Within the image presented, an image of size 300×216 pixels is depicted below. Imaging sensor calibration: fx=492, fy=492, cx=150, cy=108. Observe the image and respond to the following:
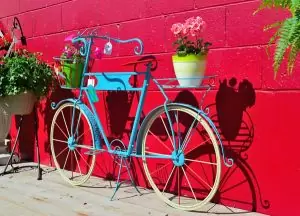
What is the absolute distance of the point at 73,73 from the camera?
15.6ft

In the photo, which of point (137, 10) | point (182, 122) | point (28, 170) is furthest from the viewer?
point (28, 170)

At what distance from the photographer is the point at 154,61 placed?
4520mm

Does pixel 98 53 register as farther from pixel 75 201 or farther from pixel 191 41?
pixel 75 201

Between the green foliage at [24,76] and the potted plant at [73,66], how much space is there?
1.47ft

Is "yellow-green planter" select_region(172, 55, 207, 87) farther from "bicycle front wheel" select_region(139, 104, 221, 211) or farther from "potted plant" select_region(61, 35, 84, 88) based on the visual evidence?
"potted plant" select_region(61, 35, 84, 88)

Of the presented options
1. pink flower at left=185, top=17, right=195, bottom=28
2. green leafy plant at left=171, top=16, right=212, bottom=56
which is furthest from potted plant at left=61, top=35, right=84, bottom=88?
pink flower at left=185, top=17, right=195, bottom=28

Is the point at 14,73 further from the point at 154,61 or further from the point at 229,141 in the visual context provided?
the point at 229,141

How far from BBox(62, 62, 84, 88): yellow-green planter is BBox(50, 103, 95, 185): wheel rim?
0.24 meters

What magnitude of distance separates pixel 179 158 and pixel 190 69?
0.73 meters

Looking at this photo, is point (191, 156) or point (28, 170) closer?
point (191, 156)

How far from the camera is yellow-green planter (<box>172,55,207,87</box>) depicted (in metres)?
3.75

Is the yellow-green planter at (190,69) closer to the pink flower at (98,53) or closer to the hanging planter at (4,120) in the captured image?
the pink flower at (98,53)

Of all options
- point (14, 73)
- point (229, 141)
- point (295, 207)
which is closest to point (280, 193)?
point (295, 207)

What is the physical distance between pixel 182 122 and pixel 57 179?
5.64 ft
